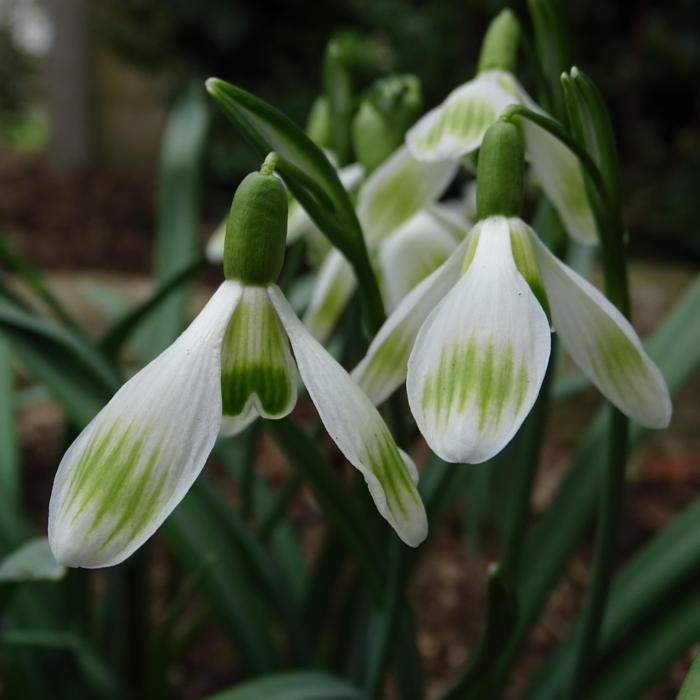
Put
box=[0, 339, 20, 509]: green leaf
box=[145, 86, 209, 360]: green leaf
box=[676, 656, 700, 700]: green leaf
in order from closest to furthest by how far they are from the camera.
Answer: box=[676, 656, 700, 700]: green leaf
box=[0, 339, 20, 509]: green leaf
box=[145, 86, 209, 360]: green leaf

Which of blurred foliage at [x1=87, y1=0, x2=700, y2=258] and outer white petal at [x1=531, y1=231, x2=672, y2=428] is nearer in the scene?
outer white petal at [x1=531, y1=231, x2=672, y2=428]

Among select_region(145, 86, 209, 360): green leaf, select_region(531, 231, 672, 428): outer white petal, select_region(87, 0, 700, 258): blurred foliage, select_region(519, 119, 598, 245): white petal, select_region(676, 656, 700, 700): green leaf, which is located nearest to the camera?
select_region(676, 656, 700, 700): green leaf

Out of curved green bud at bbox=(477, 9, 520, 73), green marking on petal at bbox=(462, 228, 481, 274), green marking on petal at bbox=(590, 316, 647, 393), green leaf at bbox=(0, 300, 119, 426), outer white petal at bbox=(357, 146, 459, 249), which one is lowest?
green leaf at bbox=(0, 300, 119, 426)

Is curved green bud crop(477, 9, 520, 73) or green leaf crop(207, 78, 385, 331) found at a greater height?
curved green bud crop(477, 9, 520, 73)

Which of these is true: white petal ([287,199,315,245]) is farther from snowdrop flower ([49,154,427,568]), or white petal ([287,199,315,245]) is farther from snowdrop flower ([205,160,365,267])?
snowdrop flower ([49,154,427,568])

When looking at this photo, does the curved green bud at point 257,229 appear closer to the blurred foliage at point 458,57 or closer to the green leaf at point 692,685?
the green leaf at point 692,685

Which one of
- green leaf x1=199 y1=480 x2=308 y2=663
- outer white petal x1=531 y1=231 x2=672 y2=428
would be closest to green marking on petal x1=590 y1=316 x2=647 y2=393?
outer white petal x1=531 y1=231 x2=672 y2=428

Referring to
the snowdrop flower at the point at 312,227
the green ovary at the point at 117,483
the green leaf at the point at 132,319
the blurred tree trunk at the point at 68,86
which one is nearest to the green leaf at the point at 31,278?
the green leaf at the point at 132,319

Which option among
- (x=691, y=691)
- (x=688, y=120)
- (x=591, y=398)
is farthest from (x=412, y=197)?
(x=688, y=120)
